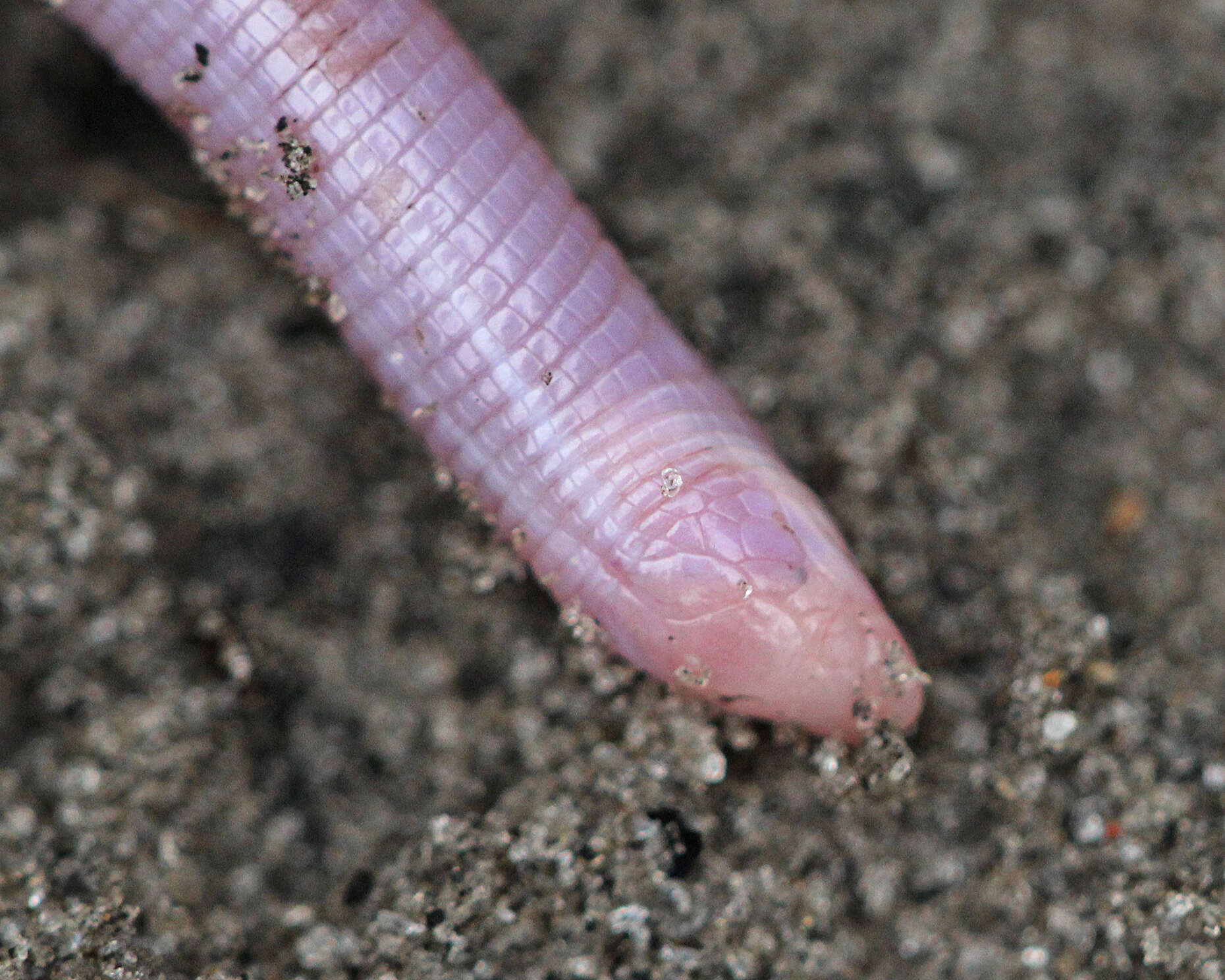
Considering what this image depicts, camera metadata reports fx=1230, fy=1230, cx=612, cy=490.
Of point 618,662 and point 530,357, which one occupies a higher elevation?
point 530,357

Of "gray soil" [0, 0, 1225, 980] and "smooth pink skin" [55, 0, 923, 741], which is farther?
"gray soil" [0, 0, 1225, 980]

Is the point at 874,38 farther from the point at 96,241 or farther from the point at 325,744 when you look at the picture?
the point at 325,744

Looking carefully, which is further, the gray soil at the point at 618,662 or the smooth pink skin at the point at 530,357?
the gray soil at the point at 618,662

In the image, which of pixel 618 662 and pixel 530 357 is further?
pixel 618 662
